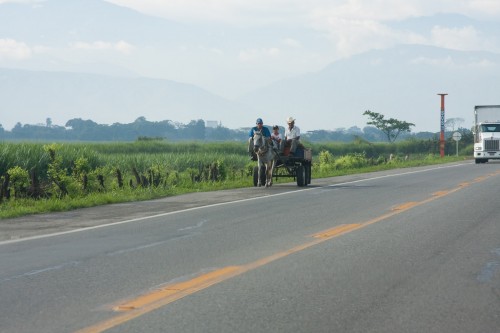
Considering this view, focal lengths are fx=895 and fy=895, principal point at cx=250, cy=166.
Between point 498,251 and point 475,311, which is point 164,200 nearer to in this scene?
point 498,251

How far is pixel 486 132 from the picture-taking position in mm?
53406

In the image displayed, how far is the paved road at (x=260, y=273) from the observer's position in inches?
286

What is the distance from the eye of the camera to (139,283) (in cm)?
894

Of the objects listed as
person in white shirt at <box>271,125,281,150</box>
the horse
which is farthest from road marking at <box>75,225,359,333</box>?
person in white shirt at <box>271,125,281,150</box>

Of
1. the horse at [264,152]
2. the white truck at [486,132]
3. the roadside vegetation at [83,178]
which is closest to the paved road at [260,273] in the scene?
the roadside vegetation at [83,178]

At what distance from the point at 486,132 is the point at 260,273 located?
1817 inches

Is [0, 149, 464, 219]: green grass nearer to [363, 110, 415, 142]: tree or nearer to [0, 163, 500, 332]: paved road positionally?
[0, 163, 500, 332]: paved road

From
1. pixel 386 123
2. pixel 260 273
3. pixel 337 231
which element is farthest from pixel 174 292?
pixel 386 123

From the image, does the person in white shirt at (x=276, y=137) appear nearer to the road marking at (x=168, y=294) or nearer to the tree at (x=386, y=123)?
the road marking at (x=168, y=294)

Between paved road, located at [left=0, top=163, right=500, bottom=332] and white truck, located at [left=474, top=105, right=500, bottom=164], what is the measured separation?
37.3 metres

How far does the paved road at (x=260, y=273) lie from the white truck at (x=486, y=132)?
37.3 metres

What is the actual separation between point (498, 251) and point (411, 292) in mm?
3395

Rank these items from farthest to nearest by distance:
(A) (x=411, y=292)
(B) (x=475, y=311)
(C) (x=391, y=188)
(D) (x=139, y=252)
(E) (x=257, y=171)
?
(E) (x=257, y=171)
(C) (x=391, y=188)
(D) (x=139, y=252)
(A) (x=411, y=292)
(B) (x=475, y=311)

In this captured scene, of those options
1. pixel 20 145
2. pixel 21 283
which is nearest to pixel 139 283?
pixel 21 283
